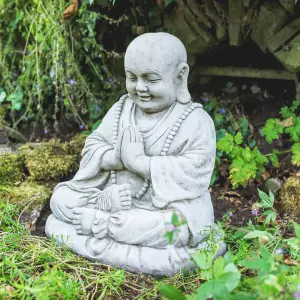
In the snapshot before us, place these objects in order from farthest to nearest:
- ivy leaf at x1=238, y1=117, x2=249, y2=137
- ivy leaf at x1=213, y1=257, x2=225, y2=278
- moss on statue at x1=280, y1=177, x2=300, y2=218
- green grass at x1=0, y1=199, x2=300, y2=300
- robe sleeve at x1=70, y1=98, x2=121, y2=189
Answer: ivy leaf at x1=238, y1=117, x2=249, y2=137 → moss on statue at x1=280, y1=177, x2=300, y2=218 → robe sleeve at x1=70, y1=98, x2=121, y2=189 → green grass at x1=0, y1=199, x2=300, y2=300 → ivy leaf at x1=213, y1=257, x2=225, y2=278

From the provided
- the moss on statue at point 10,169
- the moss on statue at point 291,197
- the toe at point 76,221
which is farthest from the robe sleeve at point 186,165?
the moss on statue at point 10,169

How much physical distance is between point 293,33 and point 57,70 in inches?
78.7

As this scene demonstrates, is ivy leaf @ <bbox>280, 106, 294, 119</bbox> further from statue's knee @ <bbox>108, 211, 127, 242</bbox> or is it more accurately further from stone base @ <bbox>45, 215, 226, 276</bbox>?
statue's knee @ <bbox>108, 211, 127, 242</bbox>

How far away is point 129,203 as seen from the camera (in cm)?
335

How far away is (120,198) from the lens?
11.0 feet

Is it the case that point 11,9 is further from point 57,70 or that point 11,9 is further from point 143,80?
point 143,80

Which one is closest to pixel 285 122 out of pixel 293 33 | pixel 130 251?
pixel 293 33

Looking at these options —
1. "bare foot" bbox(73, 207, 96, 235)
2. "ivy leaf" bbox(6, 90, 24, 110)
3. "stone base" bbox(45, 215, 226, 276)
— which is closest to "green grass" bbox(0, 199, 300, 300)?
"stone base" bbox(45, 215, 226, 276)

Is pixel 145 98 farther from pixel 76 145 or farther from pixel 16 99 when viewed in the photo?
pixel 16 99

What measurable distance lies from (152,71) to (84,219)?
965mm

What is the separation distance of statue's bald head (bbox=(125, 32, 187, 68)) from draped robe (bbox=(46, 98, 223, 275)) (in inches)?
12.5

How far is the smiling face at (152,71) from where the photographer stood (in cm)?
324

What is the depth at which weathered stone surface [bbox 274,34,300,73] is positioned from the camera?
13.6 ft

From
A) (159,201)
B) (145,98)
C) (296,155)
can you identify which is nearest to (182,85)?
(145,98)
